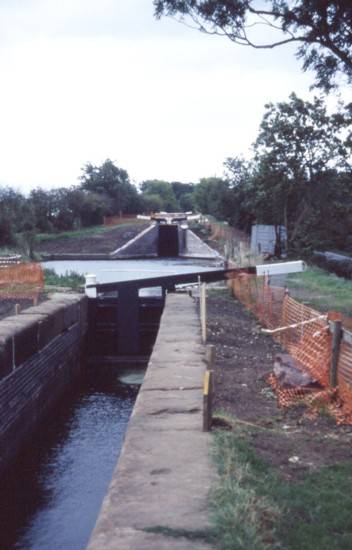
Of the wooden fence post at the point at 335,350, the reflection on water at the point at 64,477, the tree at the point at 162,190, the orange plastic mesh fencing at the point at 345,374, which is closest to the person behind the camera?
the orange plastic mesh fencing at the point at 345,374

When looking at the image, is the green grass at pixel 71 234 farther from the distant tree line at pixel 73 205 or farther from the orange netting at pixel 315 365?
the orange netting at pixel 315 365

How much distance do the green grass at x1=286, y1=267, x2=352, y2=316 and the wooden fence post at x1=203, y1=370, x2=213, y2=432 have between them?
32.1 feet

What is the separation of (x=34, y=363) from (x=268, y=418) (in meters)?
5.79

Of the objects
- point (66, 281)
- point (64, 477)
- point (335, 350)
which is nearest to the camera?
point (335, 350)

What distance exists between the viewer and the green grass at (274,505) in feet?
12.3

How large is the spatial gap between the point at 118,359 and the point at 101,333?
0.93 meters

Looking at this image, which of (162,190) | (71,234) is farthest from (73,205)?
(162,190)

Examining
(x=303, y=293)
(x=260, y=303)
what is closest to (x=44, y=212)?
(x=303, y=293)

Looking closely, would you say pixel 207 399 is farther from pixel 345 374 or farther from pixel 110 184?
pixel 110 184

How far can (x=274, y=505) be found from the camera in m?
4.28

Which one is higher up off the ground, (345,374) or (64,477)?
(345,374)

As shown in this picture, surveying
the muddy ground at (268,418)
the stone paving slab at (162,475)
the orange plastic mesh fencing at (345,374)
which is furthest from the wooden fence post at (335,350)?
the stone paving slab at (162,475)

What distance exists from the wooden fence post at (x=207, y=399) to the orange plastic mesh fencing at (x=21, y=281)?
1223cm

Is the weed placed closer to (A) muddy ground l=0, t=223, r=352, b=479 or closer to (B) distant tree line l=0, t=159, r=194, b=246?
(A) muddy ground l=0, t=223, r=352, b=479
